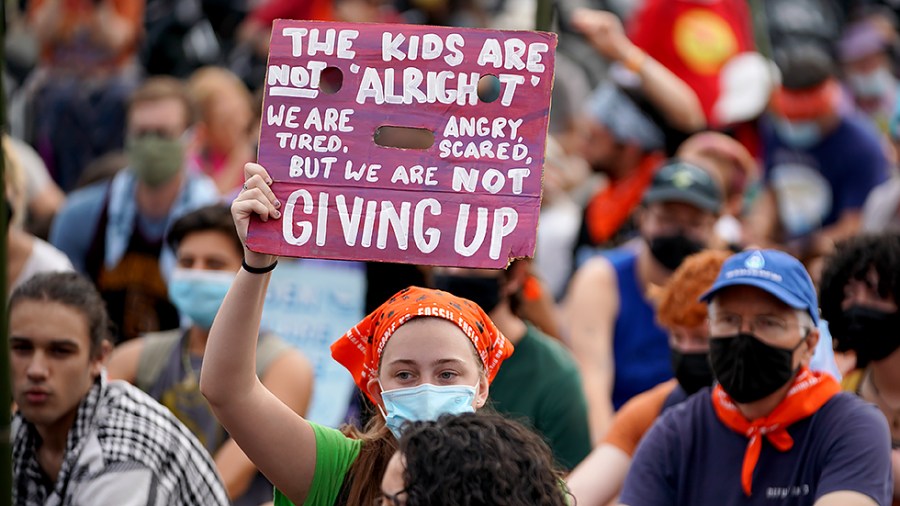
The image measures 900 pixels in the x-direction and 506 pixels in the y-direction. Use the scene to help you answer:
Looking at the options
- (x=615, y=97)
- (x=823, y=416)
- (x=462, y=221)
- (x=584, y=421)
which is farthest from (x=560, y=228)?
(x=462, y=221)

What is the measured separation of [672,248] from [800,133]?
296 centimetres

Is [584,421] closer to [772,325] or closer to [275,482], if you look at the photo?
[772,325]

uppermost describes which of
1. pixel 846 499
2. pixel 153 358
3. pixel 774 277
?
pixel 774 277

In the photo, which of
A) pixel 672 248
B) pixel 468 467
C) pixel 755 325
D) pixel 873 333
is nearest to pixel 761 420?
pixel 755 325

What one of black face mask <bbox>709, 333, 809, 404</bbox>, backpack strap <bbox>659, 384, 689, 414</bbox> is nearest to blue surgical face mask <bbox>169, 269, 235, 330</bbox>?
backpack strap <bbox>659, 384, 689, 414</bbox>

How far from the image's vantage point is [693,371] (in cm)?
586

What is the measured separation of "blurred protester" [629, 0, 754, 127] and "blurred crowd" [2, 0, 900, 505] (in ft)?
0.05

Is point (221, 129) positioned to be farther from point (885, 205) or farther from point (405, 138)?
point (885, 205)

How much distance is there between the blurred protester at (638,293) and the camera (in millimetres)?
7555

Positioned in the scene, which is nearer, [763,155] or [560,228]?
[560,228]

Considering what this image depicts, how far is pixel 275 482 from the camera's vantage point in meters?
4.28

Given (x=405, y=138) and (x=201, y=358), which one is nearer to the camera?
(x=201, y=358)

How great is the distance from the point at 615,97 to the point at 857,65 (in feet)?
14.9

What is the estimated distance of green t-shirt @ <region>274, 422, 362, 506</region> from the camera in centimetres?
427
